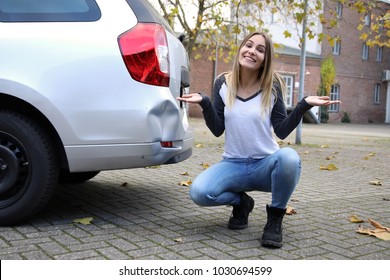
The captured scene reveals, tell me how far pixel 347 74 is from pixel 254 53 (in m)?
35.3

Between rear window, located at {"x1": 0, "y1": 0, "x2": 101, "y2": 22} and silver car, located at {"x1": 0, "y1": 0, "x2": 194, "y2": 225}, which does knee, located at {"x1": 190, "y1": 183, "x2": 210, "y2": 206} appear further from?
rear window, located at {"x1": 0, "y1": 0, "x2": 101, "y2": 22}

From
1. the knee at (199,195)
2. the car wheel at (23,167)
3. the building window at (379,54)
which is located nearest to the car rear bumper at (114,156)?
the car wheel at (23,167)

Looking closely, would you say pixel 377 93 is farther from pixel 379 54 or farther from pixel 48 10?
pixel 48 10

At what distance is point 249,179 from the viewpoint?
10.9 ft

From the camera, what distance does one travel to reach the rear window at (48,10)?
3175 mm

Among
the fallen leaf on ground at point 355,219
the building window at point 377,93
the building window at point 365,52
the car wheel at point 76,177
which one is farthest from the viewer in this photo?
the building window at point 377,93

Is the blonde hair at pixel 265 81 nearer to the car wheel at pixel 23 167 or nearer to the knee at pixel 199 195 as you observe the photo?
the knee at pixel 199 195

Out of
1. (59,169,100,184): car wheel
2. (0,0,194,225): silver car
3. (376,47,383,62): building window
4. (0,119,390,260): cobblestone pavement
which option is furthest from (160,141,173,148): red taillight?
(376,47,383,62): building window

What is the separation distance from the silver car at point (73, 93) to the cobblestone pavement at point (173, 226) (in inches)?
16.1

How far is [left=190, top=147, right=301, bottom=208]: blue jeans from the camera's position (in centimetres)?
309

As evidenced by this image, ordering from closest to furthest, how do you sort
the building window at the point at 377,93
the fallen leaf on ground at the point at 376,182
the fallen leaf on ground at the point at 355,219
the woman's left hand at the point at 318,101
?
the woman's left hand at the point at 318,101 → the fallen leaf on ground at the point at 355,219 → the fallen leaf on ground at the point at 376,182 → the building window at the point at 377,93

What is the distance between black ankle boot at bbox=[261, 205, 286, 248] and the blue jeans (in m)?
0.05

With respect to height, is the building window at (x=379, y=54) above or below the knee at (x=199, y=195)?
above

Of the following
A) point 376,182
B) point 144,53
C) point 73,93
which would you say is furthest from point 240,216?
point 376,182
